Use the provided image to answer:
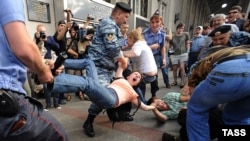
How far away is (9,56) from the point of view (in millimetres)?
938

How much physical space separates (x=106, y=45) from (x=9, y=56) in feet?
Result: 4.66

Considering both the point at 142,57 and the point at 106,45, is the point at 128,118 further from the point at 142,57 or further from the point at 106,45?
the point at 106,45

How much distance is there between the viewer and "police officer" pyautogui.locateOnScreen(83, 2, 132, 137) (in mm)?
2281

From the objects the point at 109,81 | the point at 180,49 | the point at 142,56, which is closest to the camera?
the point at 109,81

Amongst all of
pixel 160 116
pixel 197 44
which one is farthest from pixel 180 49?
pixel 160 116

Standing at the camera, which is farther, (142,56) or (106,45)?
(142,56)

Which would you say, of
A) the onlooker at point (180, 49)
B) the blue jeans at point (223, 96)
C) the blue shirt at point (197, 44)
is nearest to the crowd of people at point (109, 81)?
the blue jeans at point (223, 96)

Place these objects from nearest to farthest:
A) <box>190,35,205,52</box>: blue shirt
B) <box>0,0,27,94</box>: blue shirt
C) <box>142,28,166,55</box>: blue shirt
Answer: <box>0,0,27,94</box>: blue shirt
<box>142,28,166,55</box>: blue shirt
<box>190,35,205,52</box>: blue shirt

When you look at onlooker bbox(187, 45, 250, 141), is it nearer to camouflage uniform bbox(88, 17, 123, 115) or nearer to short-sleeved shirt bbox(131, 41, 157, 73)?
camouflage uniform bbox(88, 17, 123, 115)

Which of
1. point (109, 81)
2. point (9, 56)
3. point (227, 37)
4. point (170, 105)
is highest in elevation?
point (227, 37)

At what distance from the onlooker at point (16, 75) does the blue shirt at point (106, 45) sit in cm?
132

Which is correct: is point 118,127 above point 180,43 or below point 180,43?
below

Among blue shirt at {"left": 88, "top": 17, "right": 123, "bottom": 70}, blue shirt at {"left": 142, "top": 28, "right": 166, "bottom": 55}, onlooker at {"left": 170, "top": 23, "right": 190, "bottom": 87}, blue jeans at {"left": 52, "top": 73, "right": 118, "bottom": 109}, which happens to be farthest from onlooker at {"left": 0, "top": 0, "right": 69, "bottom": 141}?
onlooker at {"left": 170, "top": 23, "right": 190, "bottom": 87}

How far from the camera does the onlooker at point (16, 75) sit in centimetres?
88
